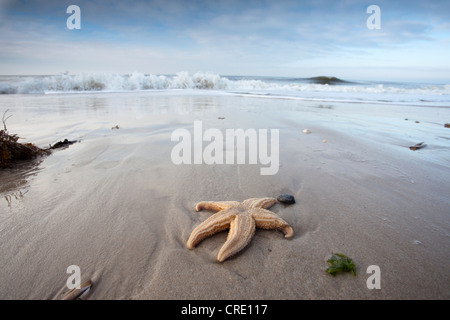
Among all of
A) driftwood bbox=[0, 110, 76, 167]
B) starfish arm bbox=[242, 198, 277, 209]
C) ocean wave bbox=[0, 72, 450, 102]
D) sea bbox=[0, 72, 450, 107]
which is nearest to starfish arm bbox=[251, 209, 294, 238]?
starfish arm bbox=[242, 198, 277, 209]

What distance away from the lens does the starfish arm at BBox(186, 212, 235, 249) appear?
2.04 metres

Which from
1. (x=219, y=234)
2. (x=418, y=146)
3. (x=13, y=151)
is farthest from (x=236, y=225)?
(x=418, y=146)

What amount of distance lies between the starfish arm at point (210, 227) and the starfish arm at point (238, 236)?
0.22 feet

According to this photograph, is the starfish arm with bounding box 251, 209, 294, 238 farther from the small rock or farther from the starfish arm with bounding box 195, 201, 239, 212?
the small rock

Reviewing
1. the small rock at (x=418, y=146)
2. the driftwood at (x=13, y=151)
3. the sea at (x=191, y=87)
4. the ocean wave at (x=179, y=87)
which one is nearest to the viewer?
the driftwood at (x=13, y=151)

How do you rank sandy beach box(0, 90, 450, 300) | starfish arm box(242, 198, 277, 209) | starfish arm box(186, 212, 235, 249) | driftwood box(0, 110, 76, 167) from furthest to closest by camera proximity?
driftwood box(0, 110, 76, 167)
starfish arm box(242, 198, 277, 209)
starfish arm box(186, 212, 235, 249)
sandy beach box(0, 90, 450, 300)

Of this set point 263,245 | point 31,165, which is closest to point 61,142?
point 31,165

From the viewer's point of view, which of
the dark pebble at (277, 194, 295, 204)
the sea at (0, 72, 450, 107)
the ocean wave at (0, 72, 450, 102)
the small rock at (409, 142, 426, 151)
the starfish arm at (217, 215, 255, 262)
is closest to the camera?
the starfish arm at (217, 215, 255, 262)

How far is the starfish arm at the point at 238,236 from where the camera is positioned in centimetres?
187

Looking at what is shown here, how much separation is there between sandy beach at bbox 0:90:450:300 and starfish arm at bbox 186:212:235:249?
3.0 inches

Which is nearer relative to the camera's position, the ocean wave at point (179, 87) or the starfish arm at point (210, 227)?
the starfish arm at point (210, 227)

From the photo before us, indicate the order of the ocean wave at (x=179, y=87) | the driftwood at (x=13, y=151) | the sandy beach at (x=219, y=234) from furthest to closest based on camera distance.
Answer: the ocean wave at (x=179, y=87), the driftwood at (x=13, y=151), the sandy beach at (x=219, y=234)

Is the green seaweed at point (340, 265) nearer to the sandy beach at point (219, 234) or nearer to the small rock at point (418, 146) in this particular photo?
the sandy beach at point (219, 234)

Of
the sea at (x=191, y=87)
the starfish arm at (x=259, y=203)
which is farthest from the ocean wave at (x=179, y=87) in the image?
the starfish arm at (x=259, y=203)
